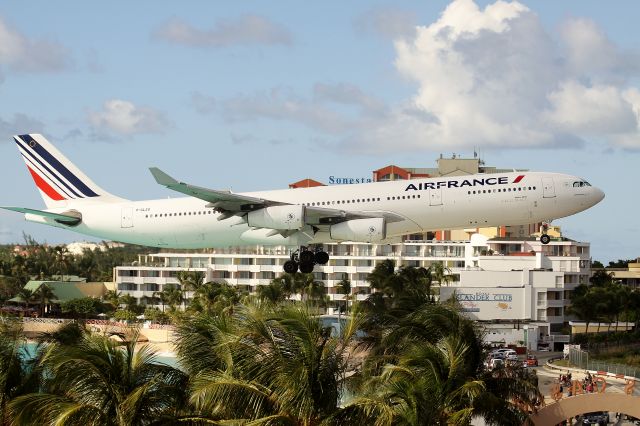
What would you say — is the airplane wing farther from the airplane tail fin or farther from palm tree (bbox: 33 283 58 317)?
palm tree (bbox: 33 283 58 317)

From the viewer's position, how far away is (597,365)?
9425cm

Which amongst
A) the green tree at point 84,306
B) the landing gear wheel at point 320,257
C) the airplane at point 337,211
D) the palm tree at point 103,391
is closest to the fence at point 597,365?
the airplane at point 337,211

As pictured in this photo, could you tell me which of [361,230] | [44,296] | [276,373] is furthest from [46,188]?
[44,296]

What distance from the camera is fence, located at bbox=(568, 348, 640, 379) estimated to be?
8731 centimetres

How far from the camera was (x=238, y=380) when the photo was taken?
26.9 meters

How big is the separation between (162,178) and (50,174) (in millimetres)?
18922

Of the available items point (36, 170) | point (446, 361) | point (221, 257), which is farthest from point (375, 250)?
point (446, 361)

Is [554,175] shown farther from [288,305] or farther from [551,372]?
[288,305]

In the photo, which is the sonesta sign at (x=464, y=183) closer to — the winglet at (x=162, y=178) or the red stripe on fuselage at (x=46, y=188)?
the winglet at (x=162, y=178)

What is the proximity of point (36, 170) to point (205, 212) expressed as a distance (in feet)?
55.4

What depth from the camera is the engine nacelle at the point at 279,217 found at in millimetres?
65750

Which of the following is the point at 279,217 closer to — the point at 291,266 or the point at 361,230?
the point at 291,266

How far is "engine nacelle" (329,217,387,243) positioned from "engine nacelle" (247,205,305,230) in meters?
2.41

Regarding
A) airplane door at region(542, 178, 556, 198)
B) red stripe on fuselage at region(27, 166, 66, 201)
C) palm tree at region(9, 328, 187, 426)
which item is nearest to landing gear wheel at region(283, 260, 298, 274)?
airplane door at region(542, 178, 556, 198)
